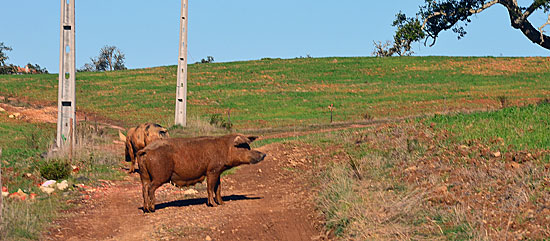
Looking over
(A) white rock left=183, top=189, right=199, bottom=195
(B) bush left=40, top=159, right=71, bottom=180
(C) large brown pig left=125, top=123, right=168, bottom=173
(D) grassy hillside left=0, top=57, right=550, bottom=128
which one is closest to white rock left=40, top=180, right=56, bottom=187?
(B) bush left=40, top=159, right=71, bottom=180

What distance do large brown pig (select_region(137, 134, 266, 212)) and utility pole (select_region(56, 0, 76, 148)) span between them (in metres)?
9.86

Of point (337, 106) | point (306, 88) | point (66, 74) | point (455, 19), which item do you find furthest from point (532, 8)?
point (306, 88)

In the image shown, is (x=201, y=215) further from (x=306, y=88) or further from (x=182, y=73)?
(x=306, y=88)

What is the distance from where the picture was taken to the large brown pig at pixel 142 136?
17828mm

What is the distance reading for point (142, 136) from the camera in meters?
18.0

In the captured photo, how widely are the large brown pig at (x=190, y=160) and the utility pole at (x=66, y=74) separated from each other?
986 centimetres

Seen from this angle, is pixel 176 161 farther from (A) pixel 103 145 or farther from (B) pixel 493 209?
(A) pixel 103 145

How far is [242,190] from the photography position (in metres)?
15.4

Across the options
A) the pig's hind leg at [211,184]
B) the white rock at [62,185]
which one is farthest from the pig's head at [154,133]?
the pig's hind leg at [211,184]

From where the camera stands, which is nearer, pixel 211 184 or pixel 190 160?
pixel 190 160

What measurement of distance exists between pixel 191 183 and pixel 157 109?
121ft

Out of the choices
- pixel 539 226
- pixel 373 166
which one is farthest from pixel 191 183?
pixel 539 226

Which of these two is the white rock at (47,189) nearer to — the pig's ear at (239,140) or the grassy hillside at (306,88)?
the pig's ear at (239,140)

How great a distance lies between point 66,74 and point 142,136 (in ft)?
17.5
